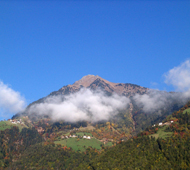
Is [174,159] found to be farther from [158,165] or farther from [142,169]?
[142,169]

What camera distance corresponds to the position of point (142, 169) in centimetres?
19238

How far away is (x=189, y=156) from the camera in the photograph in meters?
191

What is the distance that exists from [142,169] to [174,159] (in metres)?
31.5

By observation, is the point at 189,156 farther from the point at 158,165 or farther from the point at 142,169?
the point at 142,169

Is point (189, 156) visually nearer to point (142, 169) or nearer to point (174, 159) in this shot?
point (174, 159)

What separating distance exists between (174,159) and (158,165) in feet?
56.3

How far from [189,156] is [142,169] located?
4429 cm

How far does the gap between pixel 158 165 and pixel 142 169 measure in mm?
14890

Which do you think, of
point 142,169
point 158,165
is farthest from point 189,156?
point 142,169

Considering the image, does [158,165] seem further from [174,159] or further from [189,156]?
[189,156]

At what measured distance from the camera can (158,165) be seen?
625 feet

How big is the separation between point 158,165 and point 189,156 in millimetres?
29493

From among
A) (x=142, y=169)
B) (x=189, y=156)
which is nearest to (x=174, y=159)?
(x=189, y=156)

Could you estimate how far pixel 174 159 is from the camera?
194875 mm
